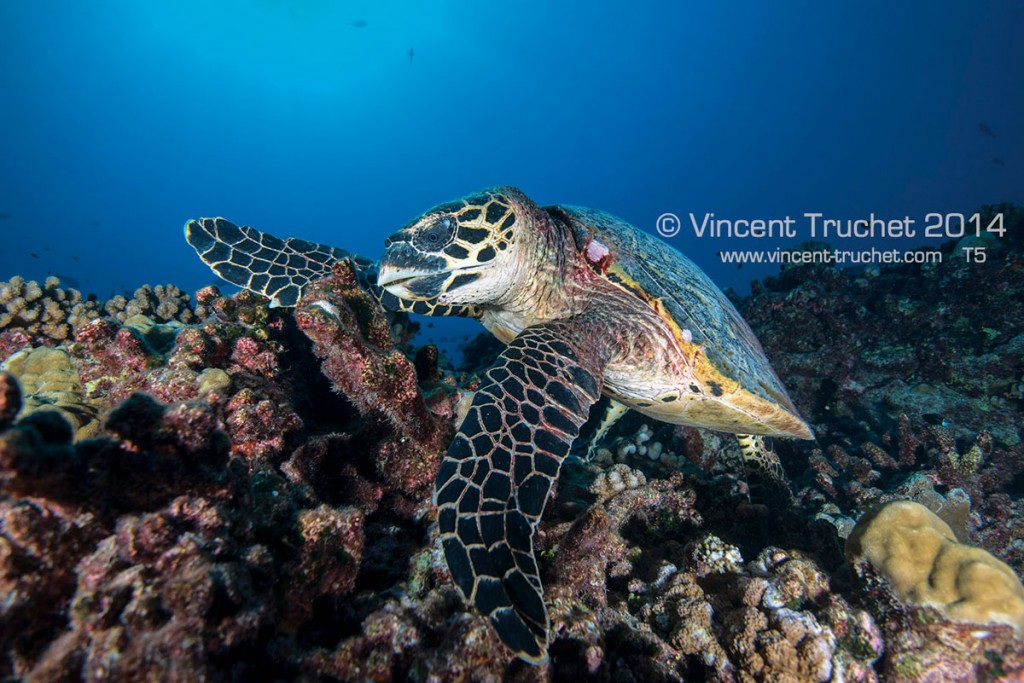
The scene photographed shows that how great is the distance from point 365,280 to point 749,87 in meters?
119

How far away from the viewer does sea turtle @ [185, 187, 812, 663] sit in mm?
2777

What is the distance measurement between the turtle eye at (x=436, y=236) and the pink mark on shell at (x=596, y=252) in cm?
146

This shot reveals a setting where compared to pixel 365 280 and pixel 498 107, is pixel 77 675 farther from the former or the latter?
pixel 498 107

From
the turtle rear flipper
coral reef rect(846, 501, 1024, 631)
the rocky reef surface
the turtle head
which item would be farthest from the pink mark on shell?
coral reef rect(846, 501, 1024, 631)

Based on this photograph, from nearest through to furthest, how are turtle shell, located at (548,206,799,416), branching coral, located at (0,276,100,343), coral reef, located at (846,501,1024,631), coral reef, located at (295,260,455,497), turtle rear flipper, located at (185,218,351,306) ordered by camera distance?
coral reef, located at (846,501,1024,631) → coral reef, located at (295,260,455,497) → turtle rear flipper, located at (185,218,351,306) → turtle shell, located at (548,206,799,416) → branching coral, located at (0,276,100,343)

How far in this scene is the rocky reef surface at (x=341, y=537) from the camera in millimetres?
1189

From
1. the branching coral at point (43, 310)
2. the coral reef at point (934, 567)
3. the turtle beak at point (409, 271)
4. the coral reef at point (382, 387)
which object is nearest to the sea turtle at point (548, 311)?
the turtle beak at point (409, 271)

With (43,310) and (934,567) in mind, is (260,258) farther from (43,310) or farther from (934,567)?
(934,567)

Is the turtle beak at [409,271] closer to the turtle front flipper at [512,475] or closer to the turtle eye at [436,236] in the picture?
the turtle eye at [436,236]

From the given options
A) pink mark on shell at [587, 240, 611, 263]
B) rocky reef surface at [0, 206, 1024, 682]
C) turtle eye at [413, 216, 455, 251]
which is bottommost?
rocky reef surface at [0, 206, 1024, 682]

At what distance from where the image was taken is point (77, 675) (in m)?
1.07

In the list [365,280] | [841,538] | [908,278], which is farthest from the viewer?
[908,278]

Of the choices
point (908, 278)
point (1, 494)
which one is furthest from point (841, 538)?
point (908, 278)

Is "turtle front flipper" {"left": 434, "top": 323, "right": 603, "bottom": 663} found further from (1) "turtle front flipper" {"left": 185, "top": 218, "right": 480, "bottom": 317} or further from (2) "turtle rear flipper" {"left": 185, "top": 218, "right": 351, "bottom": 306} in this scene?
(2) "turtle rear flipper" {"left": 185, "top": 218, "right": 351, "bottom": 306}
